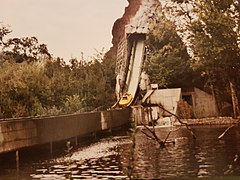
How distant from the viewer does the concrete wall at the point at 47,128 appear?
12.6 meters

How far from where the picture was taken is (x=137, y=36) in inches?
1505

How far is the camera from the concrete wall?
41.2 ft

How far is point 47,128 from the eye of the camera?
15.4 meters

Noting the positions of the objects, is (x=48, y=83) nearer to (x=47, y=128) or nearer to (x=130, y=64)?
(x=47, y=128)

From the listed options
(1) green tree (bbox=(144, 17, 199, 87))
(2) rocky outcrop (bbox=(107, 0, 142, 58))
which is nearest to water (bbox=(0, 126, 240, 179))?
(1) green tree (bbox=(144, 17, 199, 87))

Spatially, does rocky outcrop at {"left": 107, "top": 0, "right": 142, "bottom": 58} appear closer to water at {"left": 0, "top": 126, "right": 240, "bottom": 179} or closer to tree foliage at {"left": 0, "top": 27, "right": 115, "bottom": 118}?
tree foliage at {"left": 0, "top": 27, "right": 115, "bottom": 118}

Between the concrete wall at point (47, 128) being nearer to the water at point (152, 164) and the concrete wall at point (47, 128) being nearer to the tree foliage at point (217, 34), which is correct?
the water at point (152, 164)

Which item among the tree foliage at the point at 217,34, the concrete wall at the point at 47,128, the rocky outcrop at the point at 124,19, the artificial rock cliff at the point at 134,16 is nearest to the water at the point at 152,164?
the concrete wall at the point at 47,128

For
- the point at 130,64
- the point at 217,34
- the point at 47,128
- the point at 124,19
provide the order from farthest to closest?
the point at 124,19
the point at 130,64
the point at 217,34
the point at 47,128

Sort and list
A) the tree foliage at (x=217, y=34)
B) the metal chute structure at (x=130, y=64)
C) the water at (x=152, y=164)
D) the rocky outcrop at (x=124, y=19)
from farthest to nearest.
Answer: the rocky outcrop at (x=124, y=19)
the metal chute structure at (x=130, y=64)
the tree foliage at (x=217, y=34)
the water at (x=152, y=164)

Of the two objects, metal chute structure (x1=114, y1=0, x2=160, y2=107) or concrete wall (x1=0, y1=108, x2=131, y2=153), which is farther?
metal chute structure (x1=114, y1=0, x2=160, y2=107)

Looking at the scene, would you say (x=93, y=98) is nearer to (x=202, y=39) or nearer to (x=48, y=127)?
(x=202, y=39)

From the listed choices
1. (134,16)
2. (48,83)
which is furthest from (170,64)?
(134,16)

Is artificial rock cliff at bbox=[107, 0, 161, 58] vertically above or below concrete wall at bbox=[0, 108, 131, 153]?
above
